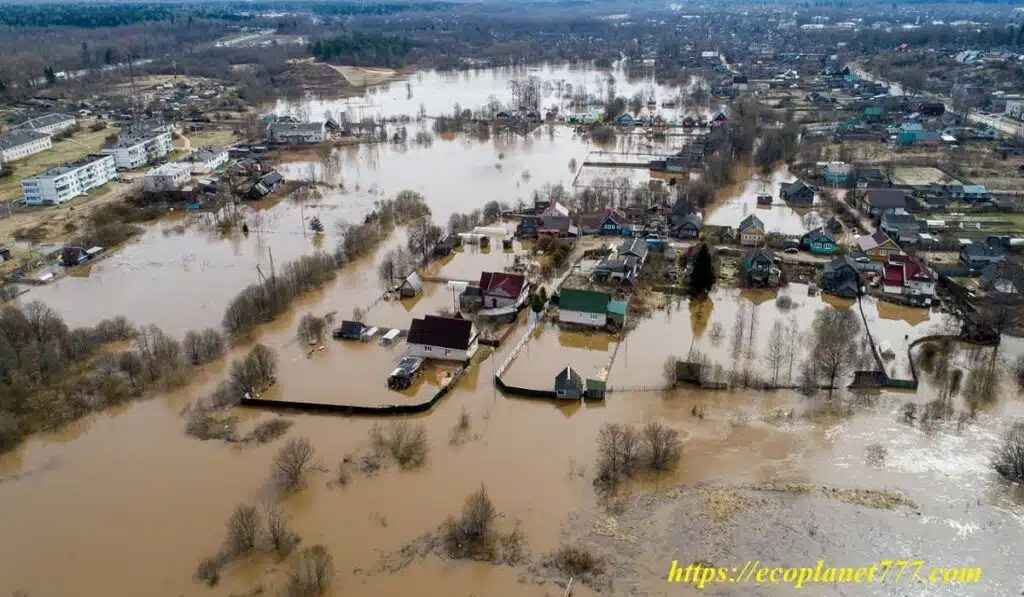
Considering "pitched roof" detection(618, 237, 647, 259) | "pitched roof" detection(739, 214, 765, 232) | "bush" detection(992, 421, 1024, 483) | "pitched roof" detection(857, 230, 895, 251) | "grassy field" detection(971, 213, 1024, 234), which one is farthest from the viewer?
"grassy field" detection(971, 213, 1024, 234)

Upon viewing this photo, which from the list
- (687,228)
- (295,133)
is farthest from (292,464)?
(295,133)

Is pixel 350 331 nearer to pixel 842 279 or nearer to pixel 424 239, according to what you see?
pixel 424 239

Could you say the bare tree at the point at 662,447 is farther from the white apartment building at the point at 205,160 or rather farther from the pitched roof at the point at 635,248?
the white apartment building at the point at 205,160

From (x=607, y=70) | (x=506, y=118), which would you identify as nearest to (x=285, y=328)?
(x=506, y=118)

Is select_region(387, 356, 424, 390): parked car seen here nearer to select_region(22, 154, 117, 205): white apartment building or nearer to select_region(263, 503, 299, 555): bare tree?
select_region(263, 503, 299, 555): bare tree

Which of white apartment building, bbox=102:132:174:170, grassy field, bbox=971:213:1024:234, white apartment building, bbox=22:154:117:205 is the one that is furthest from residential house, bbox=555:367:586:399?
white apartment building, bbox=102:132:174:170

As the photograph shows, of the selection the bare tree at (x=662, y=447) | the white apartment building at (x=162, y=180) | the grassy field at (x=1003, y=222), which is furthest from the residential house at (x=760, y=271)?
the white apartment building at (x=162, y=180)

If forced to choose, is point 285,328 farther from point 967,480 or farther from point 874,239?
point 874,239
